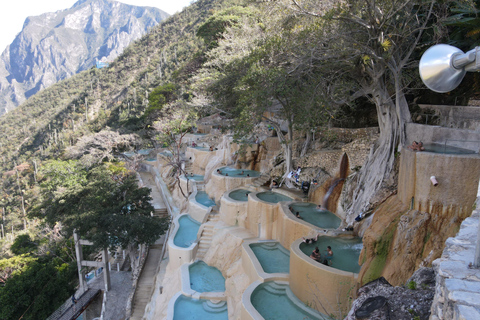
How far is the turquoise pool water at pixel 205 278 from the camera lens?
11.6 meters

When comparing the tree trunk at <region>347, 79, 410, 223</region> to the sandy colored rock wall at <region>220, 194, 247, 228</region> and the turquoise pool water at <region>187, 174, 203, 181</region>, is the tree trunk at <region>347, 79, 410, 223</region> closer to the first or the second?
the sandy colored rock wall at <region>220, 194, 247, 228</region>

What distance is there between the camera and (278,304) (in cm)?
837

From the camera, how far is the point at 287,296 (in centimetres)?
864

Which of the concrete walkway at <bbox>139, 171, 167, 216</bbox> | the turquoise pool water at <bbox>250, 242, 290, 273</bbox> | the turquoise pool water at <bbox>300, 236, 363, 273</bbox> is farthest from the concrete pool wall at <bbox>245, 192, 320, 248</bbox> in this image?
the concrete walkway at <bbox>139, 171, 167, 216</bbox>

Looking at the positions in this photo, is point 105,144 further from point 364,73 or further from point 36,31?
point 36,31

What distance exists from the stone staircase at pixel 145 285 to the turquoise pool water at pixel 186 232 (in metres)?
2.80

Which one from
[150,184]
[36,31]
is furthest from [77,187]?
[36,31]

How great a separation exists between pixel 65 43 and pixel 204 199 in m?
186

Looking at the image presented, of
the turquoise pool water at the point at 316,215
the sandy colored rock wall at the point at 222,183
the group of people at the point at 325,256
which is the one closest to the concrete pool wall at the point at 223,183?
the sandy colored rock wall at the point at 222,183

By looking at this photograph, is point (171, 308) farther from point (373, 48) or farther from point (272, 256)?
point (373, 48)

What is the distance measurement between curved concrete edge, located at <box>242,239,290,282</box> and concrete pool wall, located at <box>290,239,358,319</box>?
0.92 m

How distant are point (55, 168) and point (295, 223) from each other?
21297 mm

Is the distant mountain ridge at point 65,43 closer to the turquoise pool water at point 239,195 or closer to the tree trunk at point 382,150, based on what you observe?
the turquoise pool water at point 239,195

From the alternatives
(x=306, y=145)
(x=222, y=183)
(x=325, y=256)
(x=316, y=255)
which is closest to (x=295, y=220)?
(x=325, y=256)
